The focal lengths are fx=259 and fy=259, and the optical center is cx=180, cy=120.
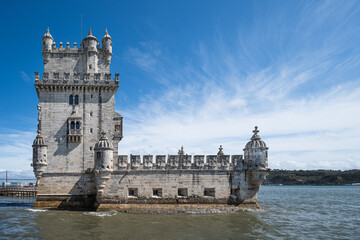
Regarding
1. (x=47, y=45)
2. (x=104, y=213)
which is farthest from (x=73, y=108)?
(x=104, y=213)

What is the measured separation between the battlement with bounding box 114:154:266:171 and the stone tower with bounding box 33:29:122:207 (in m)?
1.70

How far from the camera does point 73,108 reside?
25953 millimetres

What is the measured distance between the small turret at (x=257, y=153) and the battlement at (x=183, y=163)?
0.09 m

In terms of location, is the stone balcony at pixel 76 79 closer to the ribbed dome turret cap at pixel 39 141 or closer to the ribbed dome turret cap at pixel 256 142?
the ribbed dome turret cap at pixel 39 141

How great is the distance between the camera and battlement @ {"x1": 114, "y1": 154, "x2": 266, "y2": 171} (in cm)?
2444

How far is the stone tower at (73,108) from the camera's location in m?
25.2

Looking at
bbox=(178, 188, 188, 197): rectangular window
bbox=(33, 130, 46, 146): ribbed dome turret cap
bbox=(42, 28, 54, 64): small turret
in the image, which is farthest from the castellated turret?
bbox=(42, 28, 54, 64): small turret

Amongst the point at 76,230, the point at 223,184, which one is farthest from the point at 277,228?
the point at 76,230

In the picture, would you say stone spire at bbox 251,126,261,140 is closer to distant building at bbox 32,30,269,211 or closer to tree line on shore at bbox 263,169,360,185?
distant building at bbox 32,30,269,211

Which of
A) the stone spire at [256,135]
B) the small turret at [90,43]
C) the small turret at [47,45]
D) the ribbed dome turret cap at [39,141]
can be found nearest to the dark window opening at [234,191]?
the stone spire at [256,135]

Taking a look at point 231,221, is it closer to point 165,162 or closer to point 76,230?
point 165,162

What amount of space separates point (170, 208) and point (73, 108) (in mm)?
13671

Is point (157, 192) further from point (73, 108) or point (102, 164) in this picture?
point (73, 108)

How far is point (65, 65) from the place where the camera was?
26.8m
